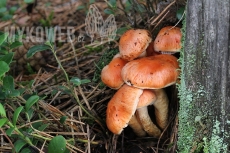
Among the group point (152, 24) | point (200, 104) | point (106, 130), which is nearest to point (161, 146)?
point (106, 130)

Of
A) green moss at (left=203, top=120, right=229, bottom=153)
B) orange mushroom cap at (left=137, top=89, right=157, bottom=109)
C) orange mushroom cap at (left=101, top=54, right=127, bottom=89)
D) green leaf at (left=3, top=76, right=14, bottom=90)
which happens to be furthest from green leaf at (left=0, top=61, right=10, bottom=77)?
green moss at (left=203, top=120, right=229, bottom=153)

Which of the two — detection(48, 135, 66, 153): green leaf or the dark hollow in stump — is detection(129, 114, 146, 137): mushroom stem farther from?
detection(48, 135, 66, 153): green leaf

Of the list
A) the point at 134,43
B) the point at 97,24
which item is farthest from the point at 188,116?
the point at 97,24

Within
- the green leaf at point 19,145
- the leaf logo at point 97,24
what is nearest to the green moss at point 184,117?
the green leaf at point 19,145

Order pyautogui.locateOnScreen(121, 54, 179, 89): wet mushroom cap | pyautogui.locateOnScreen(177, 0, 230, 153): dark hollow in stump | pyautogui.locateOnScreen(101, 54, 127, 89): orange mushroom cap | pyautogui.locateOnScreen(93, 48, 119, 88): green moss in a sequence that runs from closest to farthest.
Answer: pyautogui.locateOnScreen(177, 0, 230, 153): dark hollow in stump → pyautogui.locateOnScreen(121, 54, 179, 89): wet mushroom cap → pyautogui.locateOnScreen(101, 54, 127, 89): orange mushroom cap → pyautogui.locateOnScreen(93, 48, 119, 88): green moss

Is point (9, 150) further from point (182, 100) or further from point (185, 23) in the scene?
point (185, 23)

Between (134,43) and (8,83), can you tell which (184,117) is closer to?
(134,43)
